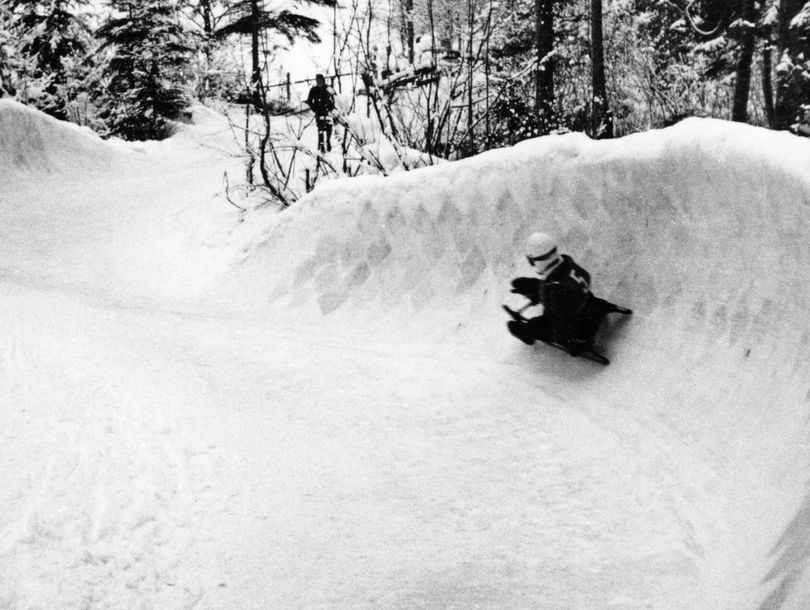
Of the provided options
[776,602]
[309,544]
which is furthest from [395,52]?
[776,602]

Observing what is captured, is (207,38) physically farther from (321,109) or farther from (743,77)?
(743,77)

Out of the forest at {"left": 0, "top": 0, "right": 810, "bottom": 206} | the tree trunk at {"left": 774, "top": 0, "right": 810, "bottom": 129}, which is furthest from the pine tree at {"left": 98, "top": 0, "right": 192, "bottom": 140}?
the tree trunk at {"left": 774, "top": 0, "right": 810, "bottom": 129}

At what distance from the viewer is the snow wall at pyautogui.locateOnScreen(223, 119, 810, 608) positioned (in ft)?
11.2

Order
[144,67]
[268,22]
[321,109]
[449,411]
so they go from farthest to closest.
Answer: [268,22] → [144,67] → [321,109] → [449,411]

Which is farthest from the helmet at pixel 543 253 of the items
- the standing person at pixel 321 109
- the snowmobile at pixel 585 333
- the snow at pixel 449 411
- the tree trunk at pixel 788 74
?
the tree trunk at pixel 788 74

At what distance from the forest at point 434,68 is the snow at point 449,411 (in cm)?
198

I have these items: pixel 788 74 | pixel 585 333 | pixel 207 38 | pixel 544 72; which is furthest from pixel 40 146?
pixel 788 74

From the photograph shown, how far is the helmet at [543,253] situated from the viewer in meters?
5.16

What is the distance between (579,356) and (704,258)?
1162 mm

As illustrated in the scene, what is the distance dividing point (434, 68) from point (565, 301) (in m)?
4.52

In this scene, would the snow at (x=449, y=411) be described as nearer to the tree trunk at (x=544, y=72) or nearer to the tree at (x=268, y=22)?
the tree trunk at (x=544, y=72)

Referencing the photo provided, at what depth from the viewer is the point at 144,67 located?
23.2m

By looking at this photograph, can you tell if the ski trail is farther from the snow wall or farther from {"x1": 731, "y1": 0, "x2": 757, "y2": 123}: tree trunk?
{"x1": 731, "y1": 0, "x2": 757, "y2": 123}: tree trunk

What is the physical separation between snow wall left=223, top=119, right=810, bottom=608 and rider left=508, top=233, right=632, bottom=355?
0.26 meters
